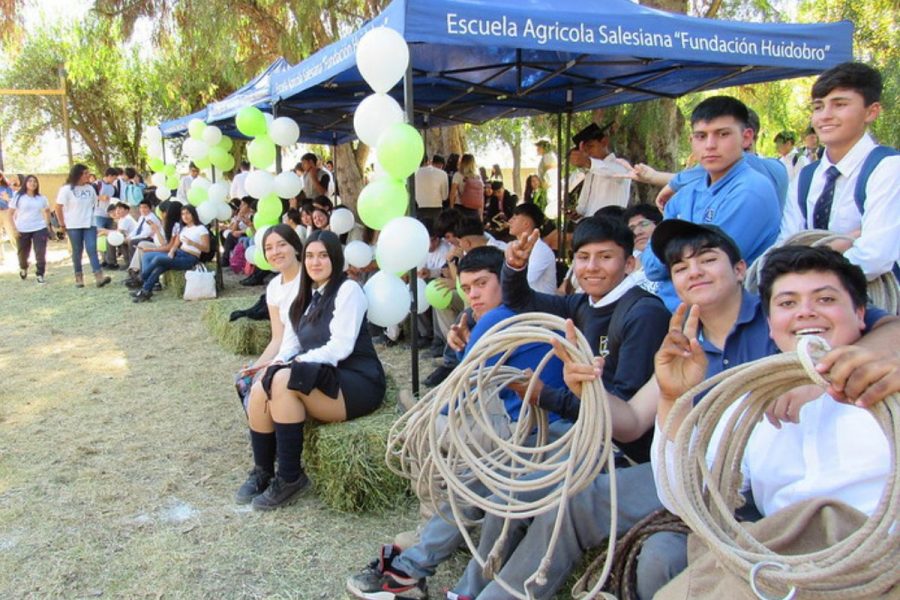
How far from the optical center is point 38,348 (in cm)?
619

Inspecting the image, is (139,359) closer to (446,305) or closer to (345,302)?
(446,305)

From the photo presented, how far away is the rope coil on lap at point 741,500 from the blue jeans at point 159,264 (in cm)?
815

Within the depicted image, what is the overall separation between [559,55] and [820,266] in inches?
162

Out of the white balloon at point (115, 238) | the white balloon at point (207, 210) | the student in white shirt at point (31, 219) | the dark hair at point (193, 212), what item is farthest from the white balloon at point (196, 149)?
the white balloon at point (115, 238)

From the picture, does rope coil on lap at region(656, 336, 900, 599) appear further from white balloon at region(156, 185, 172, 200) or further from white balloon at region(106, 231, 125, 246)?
white balloon at region(156, 185, 172, 200)

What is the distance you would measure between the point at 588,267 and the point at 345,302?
135cm

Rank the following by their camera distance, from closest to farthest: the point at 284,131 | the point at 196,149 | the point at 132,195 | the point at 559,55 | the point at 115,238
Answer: the point at 559,55 < the point at 284,131 < the point at 196,149 < the point at 115,238 < the point at 132,195

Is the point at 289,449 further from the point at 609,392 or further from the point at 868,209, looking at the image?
the point at 868,209

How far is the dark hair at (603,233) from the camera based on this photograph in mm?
2473

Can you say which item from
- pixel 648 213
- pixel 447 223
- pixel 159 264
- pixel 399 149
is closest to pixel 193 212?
pixel 159 264

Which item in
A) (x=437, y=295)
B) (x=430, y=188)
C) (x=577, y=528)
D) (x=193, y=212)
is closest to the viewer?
(x=577, y=528)

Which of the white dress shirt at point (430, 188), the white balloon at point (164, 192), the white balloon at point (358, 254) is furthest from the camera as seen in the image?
the white balloon at point (164, 192)

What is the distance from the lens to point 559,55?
5.23m

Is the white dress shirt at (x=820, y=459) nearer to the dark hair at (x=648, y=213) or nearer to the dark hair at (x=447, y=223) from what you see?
the dark hair at (x=648, y=213)
